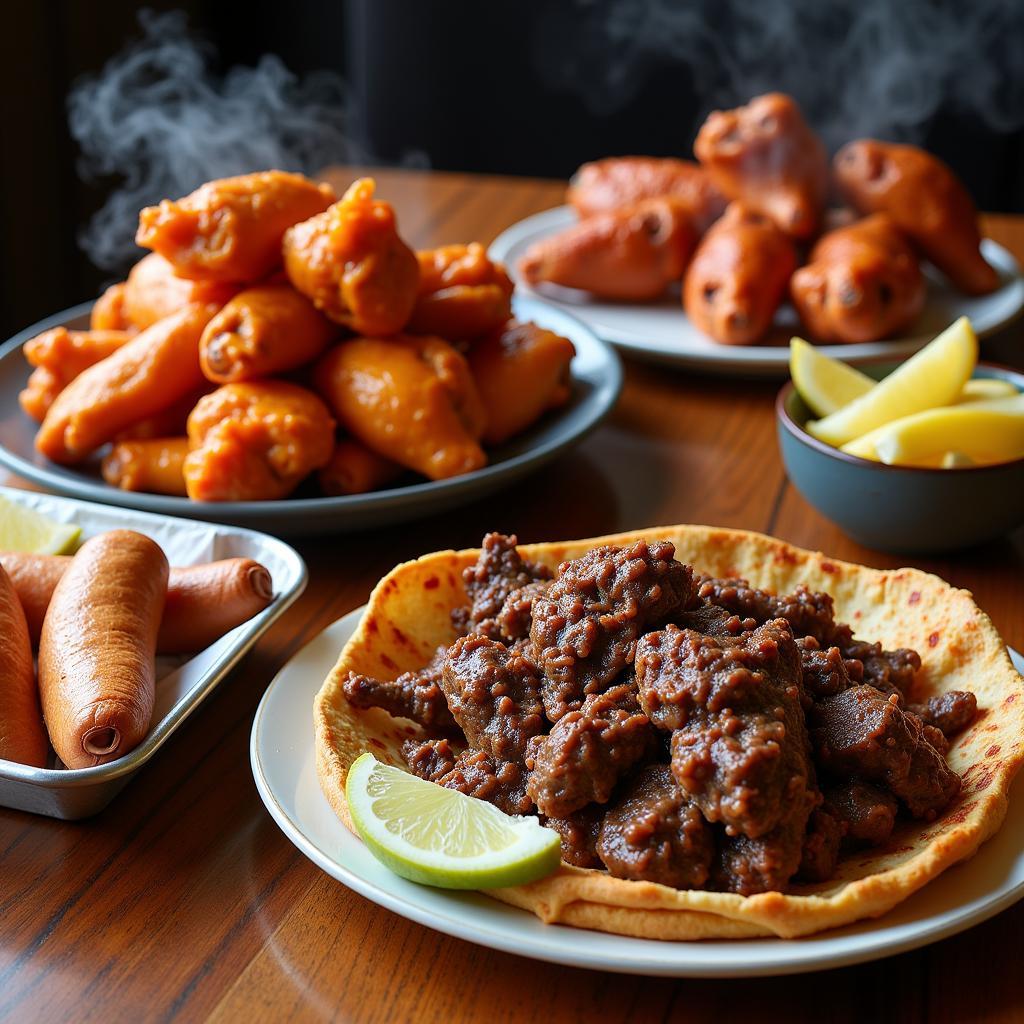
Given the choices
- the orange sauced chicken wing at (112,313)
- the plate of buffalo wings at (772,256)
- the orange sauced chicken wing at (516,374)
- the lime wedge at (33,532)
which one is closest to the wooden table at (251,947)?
the lime wedge at (33,532)

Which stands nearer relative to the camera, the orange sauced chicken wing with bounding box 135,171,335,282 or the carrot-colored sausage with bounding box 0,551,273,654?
the carrot-colored sausage with bounding box 0,551,273,654

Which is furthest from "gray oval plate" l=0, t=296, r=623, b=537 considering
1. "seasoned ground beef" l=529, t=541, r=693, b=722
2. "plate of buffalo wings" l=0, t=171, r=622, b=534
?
"seasoned ground beef" l=529, t=541, r=693, b=722

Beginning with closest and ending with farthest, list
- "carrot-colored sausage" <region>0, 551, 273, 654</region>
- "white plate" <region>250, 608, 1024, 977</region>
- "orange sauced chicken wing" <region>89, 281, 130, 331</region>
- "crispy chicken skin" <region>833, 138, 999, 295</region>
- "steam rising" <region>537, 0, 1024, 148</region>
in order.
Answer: "white plate" <region>250, 608, 1024, 977</region> → "carrot-colored sausage" <region>0, 551, 273, 654</region> → "orange sauced chicken wing" <region>89, 281, 130, 331</region> → "crispy chicken skin" <region>833, 138, 999, 295</region> → "steam rising" <region>537, 0, 1024, 148</region>

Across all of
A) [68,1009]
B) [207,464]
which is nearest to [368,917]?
[68,1009]

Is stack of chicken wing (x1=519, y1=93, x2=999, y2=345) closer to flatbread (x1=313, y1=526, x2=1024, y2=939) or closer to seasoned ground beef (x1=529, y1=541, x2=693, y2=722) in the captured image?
flatbread (x1=313, y1=526, x2=1024, y2=939)

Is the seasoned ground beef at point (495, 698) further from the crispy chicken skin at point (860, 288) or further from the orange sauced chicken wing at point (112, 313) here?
the crispy chicken skin at point (860, 288)

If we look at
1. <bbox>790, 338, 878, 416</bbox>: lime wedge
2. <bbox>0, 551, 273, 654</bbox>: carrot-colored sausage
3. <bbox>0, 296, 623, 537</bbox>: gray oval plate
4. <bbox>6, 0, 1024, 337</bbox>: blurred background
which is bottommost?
<bbox>6, 0, 1024, 337</bbox>: blurred background

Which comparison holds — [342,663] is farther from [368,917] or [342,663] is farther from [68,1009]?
[68,1009]
